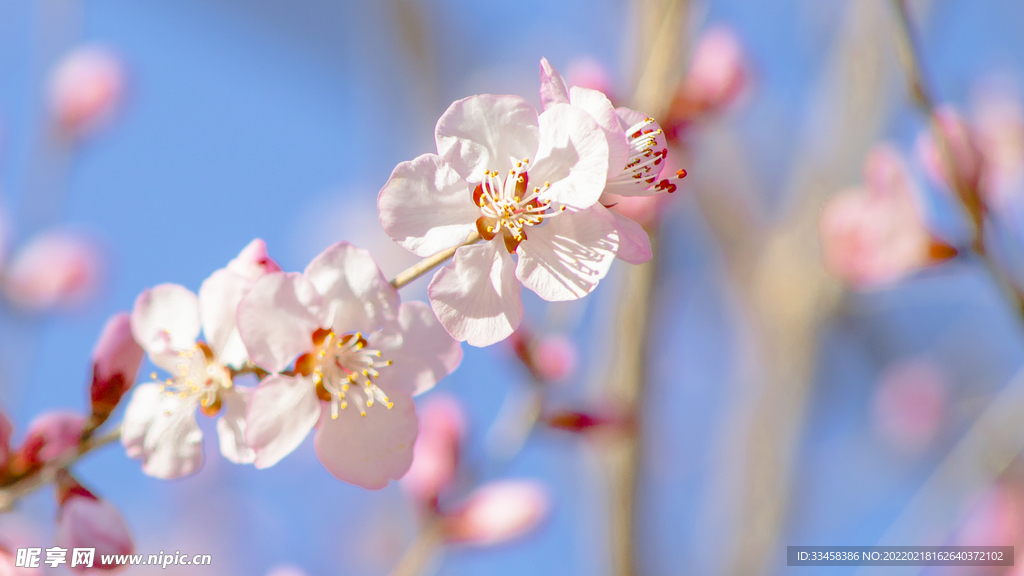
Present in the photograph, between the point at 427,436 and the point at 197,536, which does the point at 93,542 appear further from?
the point at 197,536

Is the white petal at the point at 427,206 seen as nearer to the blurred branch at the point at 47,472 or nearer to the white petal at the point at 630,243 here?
the white petal at the point at 630,243

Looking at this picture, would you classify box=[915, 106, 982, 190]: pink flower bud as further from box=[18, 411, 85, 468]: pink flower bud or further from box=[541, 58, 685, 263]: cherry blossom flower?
box=[18, 411, 85, 468]: pink flower bud

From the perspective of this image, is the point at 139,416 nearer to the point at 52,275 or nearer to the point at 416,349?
the point at 416,349

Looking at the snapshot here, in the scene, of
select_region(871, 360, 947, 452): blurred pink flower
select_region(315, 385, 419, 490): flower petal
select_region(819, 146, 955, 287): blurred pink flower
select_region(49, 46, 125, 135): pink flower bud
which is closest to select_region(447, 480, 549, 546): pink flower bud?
select_region(315, 385, 419, 490): flower petal

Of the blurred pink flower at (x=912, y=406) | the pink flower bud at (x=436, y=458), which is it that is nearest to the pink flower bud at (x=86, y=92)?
the pink flower bud at (x=436, y=458)

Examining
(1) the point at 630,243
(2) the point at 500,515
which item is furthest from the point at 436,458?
(1) the point at 630,243

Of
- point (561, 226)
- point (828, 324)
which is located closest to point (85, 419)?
point (561, 226)

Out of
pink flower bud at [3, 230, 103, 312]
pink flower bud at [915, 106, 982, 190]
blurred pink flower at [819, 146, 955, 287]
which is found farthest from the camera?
pink flower bud at [3, 230, 103, 312]
